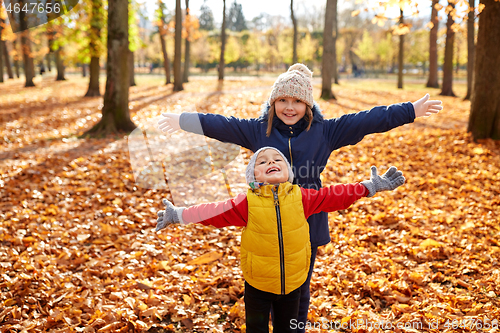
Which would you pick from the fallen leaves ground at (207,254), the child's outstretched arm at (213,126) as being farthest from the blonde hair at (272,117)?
the fallen leaves ground at (207,254)

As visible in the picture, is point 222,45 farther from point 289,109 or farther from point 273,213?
point 273,213

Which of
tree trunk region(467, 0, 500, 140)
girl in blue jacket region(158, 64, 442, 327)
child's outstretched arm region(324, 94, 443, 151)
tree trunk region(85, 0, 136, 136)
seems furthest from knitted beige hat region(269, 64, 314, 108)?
tree trunk region(85, 0, 136, 136)

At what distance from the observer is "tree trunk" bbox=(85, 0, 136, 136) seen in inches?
328

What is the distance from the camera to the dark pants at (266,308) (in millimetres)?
2201

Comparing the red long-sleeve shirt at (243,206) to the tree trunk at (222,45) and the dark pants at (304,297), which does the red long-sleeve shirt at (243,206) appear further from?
the tree trunk at (222,45)

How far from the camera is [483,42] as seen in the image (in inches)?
292

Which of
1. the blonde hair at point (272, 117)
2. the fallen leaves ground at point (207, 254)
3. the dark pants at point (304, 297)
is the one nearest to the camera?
the blonde hair at point (272, 117)

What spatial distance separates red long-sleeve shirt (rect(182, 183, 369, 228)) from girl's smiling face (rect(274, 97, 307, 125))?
20.1 inches

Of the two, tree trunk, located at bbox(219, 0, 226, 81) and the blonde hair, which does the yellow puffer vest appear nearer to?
the blonde hair

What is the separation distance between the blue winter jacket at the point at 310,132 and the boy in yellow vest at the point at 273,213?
0.81ft

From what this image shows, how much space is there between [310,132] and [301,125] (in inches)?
3.3

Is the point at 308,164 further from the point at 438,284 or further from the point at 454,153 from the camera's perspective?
the point at 454,153

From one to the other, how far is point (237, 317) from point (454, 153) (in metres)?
6.53

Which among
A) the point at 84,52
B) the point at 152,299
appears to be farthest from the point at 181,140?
the point at 84,52
